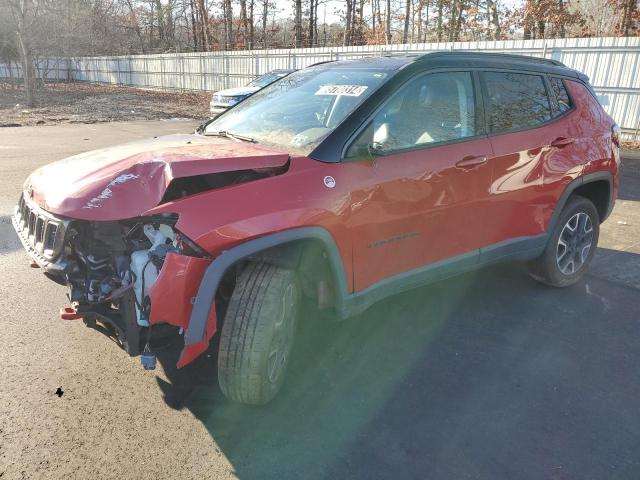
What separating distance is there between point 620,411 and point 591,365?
1.62 feet

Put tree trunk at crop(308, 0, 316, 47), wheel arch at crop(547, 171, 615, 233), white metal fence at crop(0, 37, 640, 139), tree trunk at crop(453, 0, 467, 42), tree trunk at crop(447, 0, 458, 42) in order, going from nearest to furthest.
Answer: wheel arch at crop(547, 171, 615, 233), white metal fence at crop(0, 37, 640, 139), tree trunk at crop(453, 0, 467, 42), tree trunk at crop(447, 0, 458, 42), tree trunk at crop(308, 0, 316, 47)

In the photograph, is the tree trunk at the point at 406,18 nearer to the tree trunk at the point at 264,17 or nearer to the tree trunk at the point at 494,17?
the tree trunk at the point at 494,17

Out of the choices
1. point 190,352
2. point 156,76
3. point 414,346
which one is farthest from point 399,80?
point 156,76

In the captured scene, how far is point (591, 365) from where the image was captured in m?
3.36

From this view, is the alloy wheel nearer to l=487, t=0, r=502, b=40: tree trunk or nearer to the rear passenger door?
the rear passenger door

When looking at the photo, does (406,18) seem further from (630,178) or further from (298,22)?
(630,178)

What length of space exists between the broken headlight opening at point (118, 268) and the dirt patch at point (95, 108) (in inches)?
623

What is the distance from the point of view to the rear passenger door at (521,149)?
12.1 feet

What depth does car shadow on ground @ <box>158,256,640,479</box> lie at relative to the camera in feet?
8.15

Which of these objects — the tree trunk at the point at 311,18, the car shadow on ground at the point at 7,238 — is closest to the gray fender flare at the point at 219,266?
the car shadow on ground at the point at 7,238

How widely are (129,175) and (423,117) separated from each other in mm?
1874

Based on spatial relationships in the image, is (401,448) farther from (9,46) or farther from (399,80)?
(9,46)

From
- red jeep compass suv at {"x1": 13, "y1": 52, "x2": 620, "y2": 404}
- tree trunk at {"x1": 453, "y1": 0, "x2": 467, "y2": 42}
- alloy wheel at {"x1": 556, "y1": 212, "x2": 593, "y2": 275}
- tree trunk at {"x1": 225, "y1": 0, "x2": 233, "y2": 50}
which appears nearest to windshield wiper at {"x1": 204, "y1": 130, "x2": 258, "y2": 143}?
red jeep compass suv at {"x1": 13, "y1": 52, "x2": 620, "y2": 404}

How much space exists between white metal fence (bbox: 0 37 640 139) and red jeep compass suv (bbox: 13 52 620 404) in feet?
16.2
